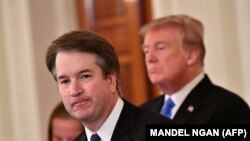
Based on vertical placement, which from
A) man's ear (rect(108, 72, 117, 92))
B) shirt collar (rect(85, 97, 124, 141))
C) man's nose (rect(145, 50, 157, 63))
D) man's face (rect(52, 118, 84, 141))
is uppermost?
man's ear (rect(108, 72, 117, 92))

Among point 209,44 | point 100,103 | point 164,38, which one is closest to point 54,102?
point 209,44

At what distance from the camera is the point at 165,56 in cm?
355

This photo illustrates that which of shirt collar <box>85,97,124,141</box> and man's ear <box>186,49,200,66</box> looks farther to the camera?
man's ear <box>186,49,200,66</box>

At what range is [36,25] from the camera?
17.6ft

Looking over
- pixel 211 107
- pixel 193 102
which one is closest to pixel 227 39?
pixel 193 102

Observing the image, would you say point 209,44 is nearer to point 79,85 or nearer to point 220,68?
point 220,68

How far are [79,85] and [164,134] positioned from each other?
1.17 feet

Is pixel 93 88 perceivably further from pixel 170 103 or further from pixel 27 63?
pixel 27 63

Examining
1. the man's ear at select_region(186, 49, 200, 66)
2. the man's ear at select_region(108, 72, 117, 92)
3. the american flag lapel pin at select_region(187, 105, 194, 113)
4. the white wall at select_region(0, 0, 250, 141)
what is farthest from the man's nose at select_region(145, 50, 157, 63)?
the white wall at select_region(0, 0, 250, 141)

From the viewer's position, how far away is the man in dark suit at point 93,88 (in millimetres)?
2129

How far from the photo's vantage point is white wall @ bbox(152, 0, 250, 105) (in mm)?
4254

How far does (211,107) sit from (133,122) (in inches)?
43.7

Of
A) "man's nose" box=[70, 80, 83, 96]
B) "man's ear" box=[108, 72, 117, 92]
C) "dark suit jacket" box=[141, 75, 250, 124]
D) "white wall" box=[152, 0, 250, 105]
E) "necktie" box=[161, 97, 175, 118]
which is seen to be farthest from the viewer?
"white wall" box=[152, 0, 250, 105]

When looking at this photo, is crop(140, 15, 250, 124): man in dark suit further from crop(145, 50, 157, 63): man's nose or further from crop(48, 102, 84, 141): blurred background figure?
crop(48, 102, 84, 141): blurred background figure
